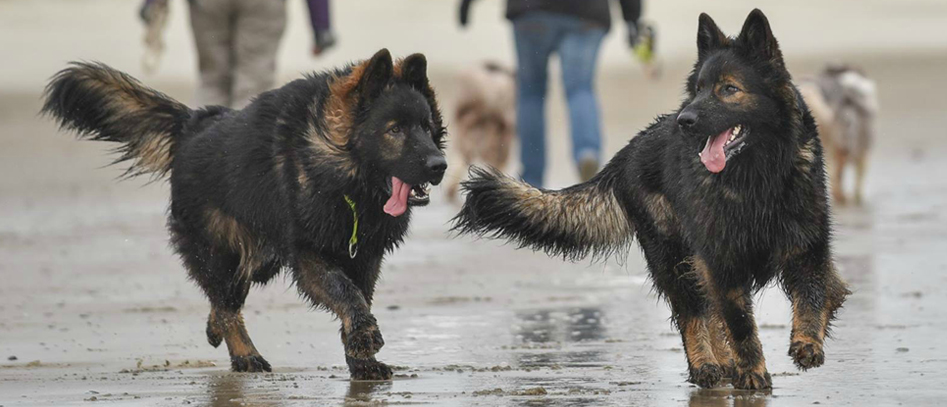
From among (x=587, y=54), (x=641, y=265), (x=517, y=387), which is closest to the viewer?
(x=517, y=387)

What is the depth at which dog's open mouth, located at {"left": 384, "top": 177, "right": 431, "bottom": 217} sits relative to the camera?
565 cm

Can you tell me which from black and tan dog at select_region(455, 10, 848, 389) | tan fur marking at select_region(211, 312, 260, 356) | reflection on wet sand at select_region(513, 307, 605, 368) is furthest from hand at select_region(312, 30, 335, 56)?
black and tan dog at select_region(455, 10, 848, 389)

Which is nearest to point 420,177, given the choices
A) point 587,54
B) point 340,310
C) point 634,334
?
point 340,310

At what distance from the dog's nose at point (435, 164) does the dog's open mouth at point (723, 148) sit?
934 millimetres

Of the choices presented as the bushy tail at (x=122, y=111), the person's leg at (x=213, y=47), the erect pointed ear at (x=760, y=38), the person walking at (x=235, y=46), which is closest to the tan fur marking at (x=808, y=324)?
the erect pointed ear at (x=760, y=38)

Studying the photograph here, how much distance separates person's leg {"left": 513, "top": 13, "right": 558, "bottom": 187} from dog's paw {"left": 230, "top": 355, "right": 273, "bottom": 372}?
525cm

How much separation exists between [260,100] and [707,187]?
70.0 inches

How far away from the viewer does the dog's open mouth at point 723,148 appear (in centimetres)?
506

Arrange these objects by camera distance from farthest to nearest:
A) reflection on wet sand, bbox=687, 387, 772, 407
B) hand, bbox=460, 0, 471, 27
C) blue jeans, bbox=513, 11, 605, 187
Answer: hand, bbox=460, 0, 471, 27
blue jeans, bbox=513, 11, 605, 187
reflection on wet sand, bbox=687, 387, 772, 407

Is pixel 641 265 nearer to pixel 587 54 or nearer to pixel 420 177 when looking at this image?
pixel 587 54

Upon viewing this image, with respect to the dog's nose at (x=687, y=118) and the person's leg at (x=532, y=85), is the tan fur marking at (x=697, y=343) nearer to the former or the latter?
the dog's nose at (x=687, y=118)

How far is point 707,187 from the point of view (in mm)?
5125

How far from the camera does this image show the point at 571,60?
1073 cm

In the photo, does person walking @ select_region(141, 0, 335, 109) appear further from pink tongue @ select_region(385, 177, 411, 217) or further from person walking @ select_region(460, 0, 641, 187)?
pink tongue @ select_region(385, 177, 411, 217)
